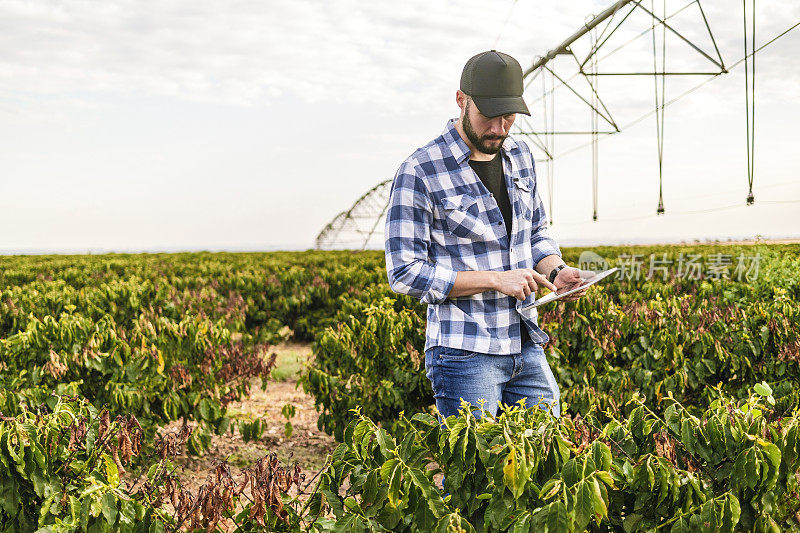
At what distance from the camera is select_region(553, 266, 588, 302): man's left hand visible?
2732 millimetres

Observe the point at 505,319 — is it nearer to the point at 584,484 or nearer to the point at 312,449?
the point at 584,484

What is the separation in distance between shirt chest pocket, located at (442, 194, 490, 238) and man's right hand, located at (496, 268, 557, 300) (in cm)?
25

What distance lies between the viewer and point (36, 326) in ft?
15.2

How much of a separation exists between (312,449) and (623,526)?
433 centimetres

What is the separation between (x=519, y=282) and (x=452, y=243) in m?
0.37

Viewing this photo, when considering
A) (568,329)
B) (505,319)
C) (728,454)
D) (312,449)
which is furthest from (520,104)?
(312,449)

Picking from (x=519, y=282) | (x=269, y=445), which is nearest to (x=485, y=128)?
(x=519, y=282)

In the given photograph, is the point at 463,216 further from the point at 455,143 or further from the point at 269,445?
the point at 269,445

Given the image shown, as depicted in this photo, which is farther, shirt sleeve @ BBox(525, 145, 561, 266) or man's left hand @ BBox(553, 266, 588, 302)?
shirt sleeve @ BBox(525, 145, 561, 266)

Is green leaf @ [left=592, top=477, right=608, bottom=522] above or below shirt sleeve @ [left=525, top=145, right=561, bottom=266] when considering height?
below

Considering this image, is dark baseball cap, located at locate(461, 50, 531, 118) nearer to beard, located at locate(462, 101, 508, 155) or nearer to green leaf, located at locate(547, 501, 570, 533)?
beard, located at locate(462, 101, 508, 155)

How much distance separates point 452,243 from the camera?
2.71 m

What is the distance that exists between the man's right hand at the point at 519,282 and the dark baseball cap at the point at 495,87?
2.04 ft

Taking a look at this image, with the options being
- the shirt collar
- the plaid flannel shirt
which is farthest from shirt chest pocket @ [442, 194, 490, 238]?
the shirt collar
